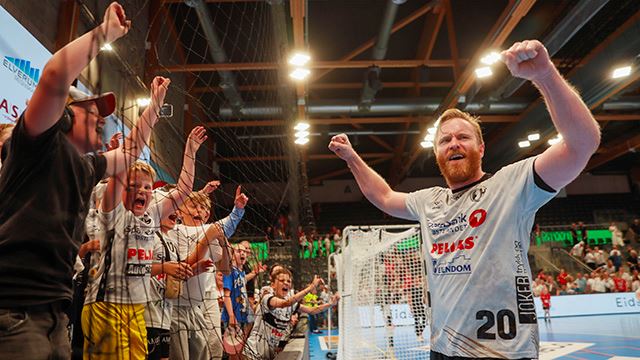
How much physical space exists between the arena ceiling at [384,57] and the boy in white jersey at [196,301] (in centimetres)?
247

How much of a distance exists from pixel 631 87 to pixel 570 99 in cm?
1358

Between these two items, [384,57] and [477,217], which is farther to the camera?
[384,57]

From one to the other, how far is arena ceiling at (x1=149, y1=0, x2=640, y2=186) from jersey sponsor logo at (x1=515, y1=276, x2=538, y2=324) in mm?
4502

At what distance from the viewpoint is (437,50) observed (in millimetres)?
12398

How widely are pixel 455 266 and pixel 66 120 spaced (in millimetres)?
1380

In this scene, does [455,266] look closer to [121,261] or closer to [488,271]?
[488,271]

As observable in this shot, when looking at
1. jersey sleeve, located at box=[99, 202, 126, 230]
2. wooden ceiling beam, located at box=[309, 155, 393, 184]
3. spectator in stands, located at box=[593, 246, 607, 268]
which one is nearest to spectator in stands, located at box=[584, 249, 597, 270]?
spectator in stands, located at box=[593, 246, 607, 268]

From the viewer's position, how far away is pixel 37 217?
47.7 inches

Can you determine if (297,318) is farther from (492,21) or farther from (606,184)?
(606,184)

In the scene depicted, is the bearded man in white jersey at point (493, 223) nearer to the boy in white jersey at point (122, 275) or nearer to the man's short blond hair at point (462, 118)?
the man's short blond hair at point (462, 118)

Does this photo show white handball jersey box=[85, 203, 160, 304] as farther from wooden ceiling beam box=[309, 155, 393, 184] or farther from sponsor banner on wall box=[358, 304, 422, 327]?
wooden ceiling beam box=[309, 155, 393, 184]

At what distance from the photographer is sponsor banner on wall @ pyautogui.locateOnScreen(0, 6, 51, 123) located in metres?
3.32

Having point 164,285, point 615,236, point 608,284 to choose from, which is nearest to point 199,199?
point 164,285

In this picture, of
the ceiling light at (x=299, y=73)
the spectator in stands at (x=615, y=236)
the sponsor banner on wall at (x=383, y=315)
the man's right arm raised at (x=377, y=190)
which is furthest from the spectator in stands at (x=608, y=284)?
the man's right arm raised at (x=377, y=190)
